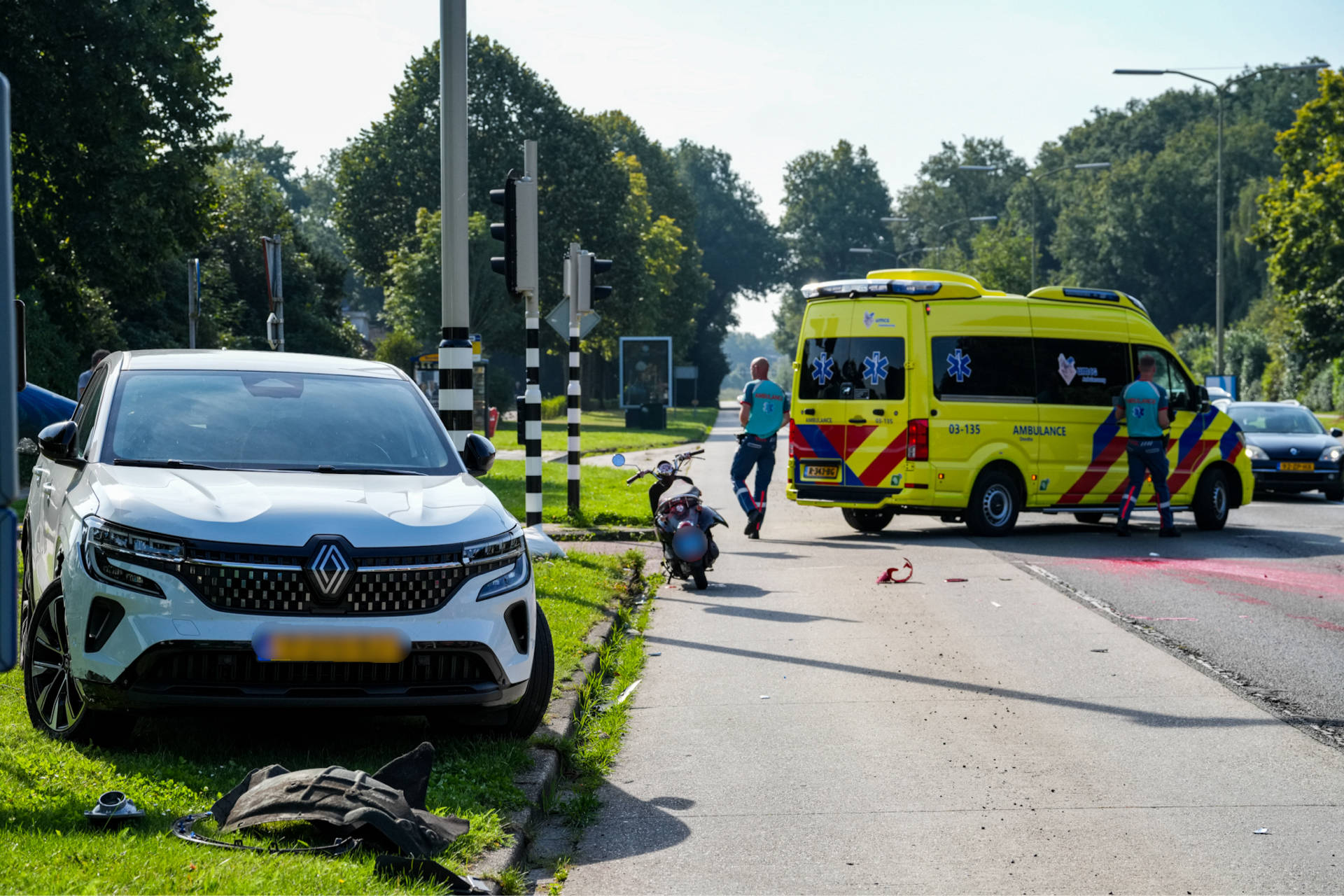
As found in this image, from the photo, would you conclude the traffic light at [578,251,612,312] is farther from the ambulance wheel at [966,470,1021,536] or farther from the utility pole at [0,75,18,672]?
the utility pole at [0,75,18,672]

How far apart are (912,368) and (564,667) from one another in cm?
870

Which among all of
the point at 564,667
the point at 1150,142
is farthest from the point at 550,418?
the point at 1150,142

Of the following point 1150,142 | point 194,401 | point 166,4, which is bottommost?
point 194,401

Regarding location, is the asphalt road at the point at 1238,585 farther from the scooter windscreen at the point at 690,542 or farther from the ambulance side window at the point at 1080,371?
the scooter windscreen at the point at 690,542

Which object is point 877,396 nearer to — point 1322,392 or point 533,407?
point 533,407

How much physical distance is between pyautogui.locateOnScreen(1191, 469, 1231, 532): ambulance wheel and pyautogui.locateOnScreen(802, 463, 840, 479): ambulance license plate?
4.62 m

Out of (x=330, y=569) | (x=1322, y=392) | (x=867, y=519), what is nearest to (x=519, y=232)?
(x=867, y=519)

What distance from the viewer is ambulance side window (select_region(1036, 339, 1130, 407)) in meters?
16.3

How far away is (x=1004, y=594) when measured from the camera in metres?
11.5

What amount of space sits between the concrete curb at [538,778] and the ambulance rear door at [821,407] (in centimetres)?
780

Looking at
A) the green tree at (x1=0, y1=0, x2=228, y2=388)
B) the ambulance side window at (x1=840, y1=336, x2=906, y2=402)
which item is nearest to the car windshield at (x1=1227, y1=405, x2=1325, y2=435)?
the ambulance side window at (x1=840, y1=336, x2=906, y2=402)

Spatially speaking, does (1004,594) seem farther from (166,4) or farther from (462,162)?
(166,4)

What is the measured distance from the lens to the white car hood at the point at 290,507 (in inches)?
216

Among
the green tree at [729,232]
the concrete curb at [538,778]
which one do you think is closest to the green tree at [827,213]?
the green tree at [729,232]
